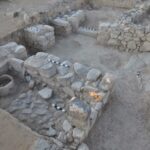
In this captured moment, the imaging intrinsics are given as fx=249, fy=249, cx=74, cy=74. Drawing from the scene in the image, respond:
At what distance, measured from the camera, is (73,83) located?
5898 millimetres

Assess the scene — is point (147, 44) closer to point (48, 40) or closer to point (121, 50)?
point (121, 50)

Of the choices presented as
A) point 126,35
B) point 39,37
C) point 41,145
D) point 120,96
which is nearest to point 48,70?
point 120,96

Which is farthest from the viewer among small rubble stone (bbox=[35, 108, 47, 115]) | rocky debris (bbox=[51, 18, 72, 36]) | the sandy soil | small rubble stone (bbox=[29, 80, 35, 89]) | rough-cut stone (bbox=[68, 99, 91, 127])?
the sandy soil

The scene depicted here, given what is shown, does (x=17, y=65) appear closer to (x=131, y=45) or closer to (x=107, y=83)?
(x=107, y=83)

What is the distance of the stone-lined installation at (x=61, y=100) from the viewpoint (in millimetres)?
4945

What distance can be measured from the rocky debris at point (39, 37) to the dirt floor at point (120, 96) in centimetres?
31

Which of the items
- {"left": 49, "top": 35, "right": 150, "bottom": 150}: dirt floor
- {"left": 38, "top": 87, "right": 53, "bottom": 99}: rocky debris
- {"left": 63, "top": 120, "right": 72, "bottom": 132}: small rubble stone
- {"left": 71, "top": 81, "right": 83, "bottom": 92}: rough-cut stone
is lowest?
{"left": 49, "top": 35, "right": 150, "bottom": 150}: dirt floor

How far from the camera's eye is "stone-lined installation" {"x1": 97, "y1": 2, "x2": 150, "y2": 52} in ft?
26.3

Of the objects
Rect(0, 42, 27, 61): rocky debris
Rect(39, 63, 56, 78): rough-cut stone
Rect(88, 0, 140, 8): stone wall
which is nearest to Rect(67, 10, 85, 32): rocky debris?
Rect(88, 0, 140, 8): stone wall

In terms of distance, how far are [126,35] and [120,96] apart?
2665mm

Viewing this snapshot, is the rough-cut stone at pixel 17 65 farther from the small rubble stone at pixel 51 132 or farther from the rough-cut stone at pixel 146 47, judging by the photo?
the rough-cut stone at pixel 146 47

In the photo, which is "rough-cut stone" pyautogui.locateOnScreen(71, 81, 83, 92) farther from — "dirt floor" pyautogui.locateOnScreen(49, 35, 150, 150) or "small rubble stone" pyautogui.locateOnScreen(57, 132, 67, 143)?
"small rubble stone" pyautogui.locateOnScreen(57, 132, 67, 143)

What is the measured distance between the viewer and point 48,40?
27.1 feet

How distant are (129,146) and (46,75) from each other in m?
2.52
